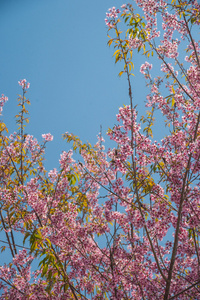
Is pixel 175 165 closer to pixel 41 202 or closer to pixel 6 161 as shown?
pixel 41 202

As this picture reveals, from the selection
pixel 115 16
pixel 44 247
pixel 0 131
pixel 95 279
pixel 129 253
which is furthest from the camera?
pixel 0 131

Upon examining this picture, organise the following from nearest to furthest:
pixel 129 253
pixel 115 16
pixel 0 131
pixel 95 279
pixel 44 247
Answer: pixel 44 247 < pixel 115 16 < pixel 129 253 < pixel 95 279 < pixel 0 131

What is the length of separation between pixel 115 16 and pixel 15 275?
14.8 feet

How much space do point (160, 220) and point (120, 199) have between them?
0.69m

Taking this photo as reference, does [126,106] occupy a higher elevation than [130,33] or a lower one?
lower

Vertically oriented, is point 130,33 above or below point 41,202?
above

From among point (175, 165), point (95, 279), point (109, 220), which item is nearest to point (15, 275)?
point (95, 279)

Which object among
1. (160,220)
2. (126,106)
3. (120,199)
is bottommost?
(160,220)

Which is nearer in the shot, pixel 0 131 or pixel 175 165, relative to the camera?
pixel 175 165

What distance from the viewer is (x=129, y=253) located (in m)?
4.90

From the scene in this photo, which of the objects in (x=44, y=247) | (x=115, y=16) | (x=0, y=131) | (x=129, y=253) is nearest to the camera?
(x=44, y=247)

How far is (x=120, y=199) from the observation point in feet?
15.3

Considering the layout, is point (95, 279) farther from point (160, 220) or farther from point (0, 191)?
point (0, 191)

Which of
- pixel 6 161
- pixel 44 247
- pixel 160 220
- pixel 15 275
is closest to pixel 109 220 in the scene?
pixel 160 220
